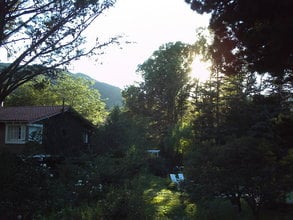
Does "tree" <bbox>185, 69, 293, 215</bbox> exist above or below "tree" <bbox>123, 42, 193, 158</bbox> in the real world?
below

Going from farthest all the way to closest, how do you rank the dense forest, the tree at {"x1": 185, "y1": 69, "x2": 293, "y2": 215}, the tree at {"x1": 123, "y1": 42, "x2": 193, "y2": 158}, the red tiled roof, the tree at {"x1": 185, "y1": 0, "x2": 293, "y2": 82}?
the tree at {"x1": 123, "y1": 42, "x2": 193, "y2": 158}
the red tiled roof
the tree at {"x1": 185, "y1": 69, "x2": 293, "y2": 215}
the dense forest
the tree at {"x1": 185, "y1": 0, "x2": 293, "y2": 82}

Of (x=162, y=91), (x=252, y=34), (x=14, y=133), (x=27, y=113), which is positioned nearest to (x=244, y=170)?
(x=252, y=34)

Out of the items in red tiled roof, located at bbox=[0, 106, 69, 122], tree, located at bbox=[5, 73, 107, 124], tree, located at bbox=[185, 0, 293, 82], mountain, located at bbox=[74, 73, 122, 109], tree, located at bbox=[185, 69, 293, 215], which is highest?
mountain, located at bbox=[74, 73, 122, 109]

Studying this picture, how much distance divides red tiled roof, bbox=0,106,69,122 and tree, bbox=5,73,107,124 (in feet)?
55.2

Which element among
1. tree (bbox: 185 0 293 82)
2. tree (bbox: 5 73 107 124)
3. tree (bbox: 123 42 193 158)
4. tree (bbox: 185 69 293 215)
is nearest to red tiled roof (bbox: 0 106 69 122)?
tree (bbox: 185 69 293 215)

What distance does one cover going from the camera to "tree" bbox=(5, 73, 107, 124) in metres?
52.7

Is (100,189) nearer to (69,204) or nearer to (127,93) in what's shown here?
(69,204)

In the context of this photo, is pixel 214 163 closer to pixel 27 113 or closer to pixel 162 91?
pixel 27 113

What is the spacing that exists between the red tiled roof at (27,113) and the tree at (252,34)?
21536mm

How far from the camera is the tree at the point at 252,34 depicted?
6.91 meters

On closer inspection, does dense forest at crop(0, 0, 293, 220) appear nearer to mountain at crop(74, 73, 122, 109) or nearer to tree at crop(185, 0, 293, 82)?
tree at crop(185, 0, 293, 82)

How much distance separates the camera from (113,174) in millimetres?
12820

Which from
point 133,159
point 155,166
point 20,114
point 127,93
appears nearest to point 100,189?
point 133,159

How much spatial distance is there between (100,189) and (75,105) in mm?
45620
